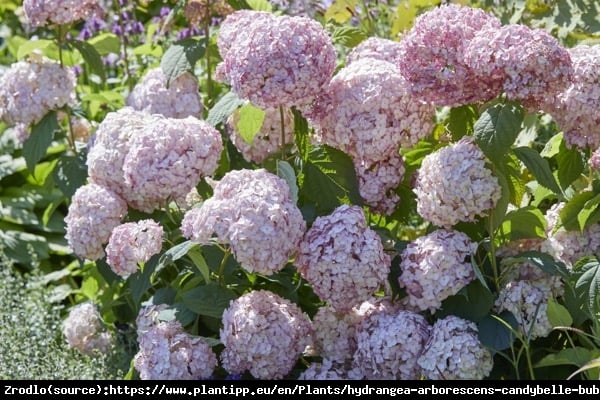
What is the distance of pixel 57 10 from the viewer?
12.1ft

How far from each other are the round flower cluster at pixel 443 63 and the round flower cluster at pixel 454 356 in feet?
2.14

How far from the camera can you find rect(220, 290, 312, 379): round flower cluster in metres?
2.88

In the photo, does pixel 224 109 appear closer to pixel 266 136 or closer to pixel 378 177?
pixel 266 136

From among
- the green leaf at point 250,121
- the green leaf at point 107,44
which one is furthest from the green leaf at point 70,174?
the green leaf at point 250,121

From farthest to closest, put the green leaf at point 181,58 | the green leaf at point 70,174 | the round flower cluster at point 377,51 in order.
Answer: the green leaf at point 70,174, the green leaf at point 181,58, the round flower cluster at point 377,51

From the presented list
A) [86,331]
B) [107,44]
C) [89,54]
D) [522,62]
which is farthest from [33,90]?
[522,62]

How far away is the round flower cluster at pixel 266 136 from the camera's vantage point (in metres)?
3.31

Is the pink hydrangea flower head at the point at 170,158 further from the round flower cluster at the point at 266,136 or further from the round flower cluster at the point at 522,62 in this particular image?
the round flower cluster at the point at 522,62

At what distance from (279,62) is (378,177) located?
0.54 metres

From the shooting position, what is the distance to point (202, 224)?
282 centimetres

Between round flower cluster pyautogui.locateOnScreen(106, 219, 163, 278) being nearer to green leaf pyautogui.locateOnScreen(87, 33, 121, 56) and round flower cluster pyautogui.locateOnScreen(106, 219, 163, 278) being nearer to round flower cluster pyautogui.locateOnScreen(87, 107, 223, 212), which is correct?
round flower cluster pyautogui.locateOnScreen(87, 107, 223, 212)
